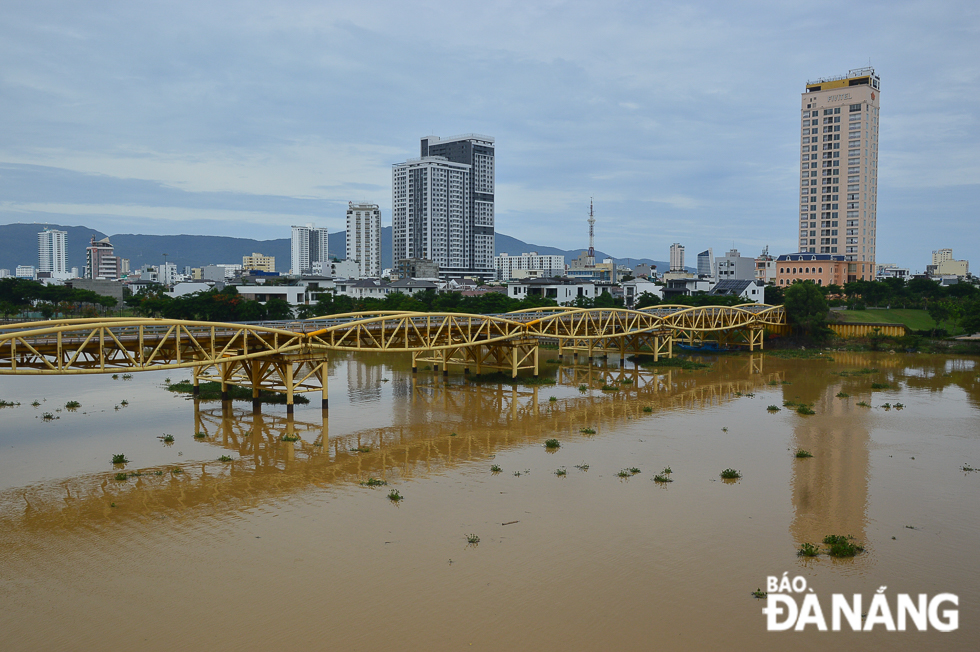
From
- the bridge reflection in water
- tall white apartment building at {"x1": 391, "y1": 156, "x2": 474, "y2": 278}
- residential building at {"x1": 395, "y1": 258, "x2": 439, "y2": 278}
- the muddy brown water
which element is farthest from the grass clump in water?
tall white apartment building at {"x1": 391, "y1": 156, "x2": 474, "y2": 278}

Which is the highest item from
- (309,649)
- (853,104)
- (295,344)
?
(853,104)

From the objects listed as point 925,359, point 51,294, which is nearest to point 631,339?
point 925,359

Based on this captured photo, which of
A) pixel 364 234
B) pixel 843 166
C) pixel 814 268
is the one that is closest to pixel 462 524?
pixel 814 268

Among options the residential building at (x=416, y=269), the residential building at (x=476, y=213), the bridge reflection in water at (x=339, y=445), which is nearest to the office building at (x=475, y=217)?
the residential building at (x=476, y=213)

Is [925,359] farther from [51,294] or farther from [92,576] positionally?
[51,294]

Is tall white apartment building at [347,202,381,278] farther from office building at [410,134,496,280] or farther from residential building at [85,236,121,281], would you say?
residential building at [85,236,121,281]
